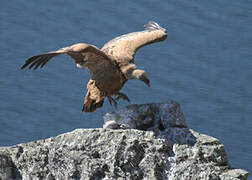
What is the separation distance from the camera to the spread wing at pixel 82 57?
3.26m

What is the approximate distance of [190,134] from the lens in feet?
10.1

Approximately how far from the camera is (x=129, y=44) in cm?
394

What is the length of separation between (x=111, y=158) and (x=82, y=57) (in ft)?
3.96

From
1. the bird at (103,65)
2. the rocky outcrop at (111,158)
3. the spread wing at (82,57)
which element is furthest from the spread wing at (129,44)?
the rocky outcrop at (111,158)

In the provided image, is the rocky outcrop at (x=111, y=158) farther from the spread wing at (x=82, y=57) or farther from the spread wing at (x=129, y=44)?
the spread wing at (x=129, y=44)

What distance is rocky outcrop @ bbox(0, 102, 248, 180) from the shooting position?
2.38m

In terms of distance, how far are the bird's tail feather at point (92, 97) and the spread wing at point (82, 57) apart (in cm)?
17

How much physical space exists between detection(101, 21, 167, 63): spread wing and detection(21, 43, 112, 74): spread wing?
0.18m

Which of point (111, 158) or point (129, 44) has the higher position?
point (129, 44)

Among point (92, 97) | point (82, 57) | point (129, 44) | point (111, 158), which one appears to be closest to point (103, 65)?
point (82, 57)

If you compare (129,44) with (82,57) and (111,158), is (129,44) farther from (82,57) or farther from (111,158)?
(111,158)

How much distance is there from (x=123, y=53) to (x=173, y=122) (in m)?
0.79

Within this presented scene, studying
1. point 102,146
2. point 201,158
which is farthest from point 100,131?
point 201,158

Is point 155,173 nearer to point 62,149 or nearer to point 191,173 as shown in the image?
point 191,173
